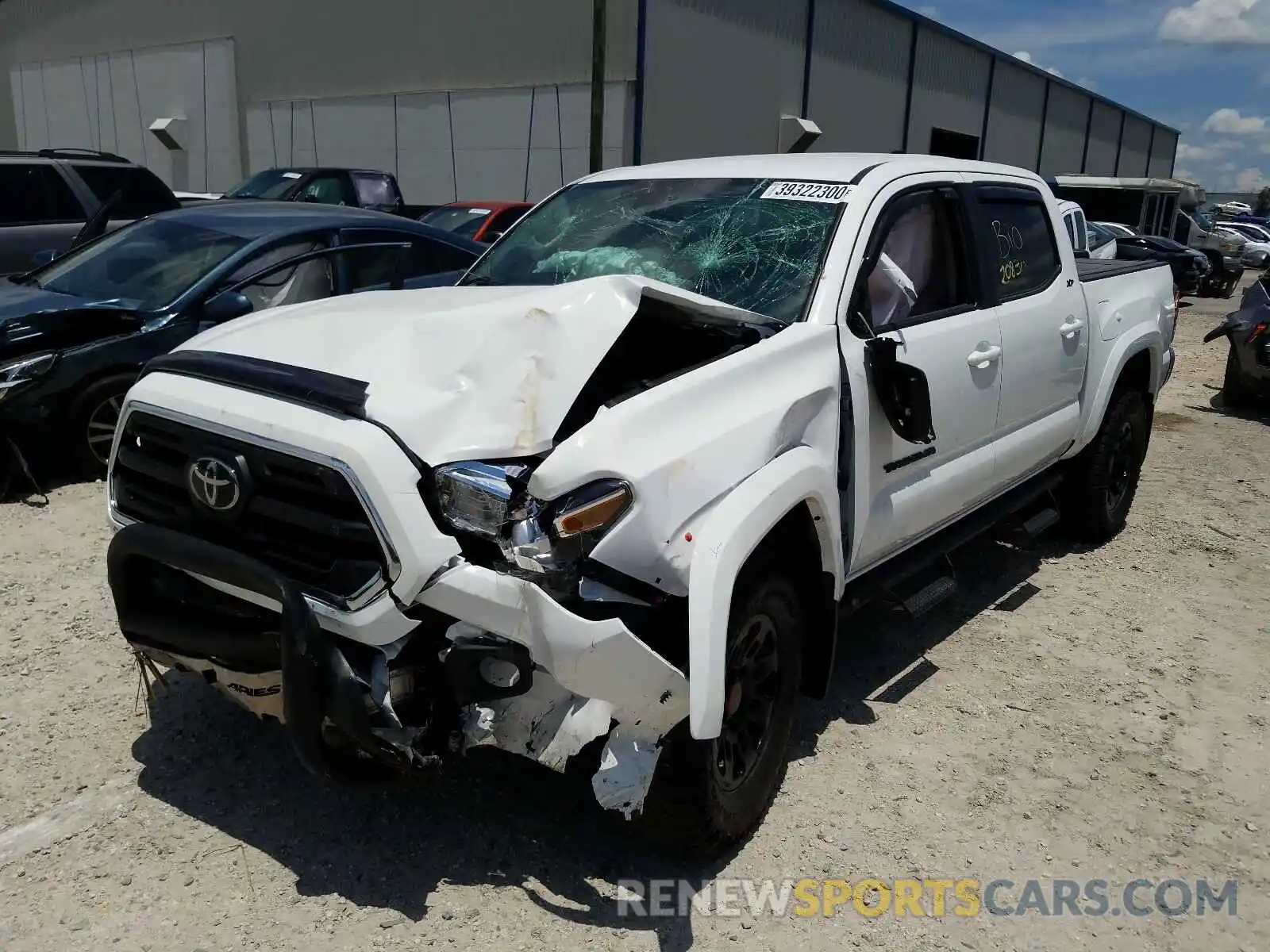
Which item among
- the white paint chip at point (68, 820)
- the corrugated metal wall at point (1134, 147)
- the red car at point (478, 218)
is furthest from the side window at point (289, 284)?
the corrugated metal wall at point (1134, 147)

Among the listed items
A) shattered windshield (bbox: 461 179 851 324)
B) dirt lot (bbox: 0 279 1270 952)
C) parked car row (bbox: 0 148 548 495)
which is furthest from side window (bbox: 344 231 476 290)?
dirt lot (bbox: 0 279 1270 952)

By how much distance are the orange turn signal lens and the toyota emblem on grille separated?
855 mm

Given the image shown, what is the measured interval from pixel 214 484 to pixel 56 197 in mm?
7684

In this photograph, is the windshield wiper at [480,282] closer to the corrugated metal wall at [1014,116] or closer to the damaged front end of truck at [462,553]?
the damaged front end of truck at [462,553]

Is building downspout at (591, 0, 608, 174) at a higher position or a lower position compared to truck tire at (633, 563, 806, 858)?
higher

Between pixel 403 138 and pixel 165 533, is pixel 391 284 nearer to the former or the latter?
pixel 165 533

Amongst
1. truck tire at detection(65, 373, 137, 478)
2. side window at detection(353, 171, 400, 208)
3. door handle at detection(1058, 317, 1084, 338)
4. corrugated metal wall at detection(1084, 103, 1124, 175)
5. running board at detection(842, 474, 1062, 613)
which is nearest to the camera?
running board at detection(842, 474, 1062, 613)

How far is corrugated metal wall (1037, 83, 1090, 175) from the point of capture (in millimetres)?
38906

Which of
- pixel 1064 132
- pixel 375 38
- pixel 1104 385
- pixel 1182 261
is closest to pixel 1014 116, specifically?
pixel 1064 132

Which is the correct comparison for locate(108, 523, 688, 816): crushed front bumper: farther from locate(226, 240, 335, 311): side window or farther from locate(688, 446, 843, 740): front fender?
locate(226, 240, 335, 311): side window

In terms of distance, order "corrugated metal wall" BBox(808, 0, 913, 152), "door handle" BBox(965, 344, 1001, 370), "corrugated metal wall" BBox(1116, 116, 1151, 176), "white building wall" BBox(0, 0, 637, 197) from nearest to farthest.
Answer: "door handle" BBox(965, 344, 1001, 370) < "white building wall" BBox(0, 0, 637, 197) < "corrugated metal wall" BBox(808, 0, 913, 152) < "corrugated metal wall" BBox(1116, 116, 1151, 176)

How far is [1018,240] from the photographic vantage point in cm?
460

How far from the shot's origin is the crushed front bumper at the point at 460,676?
2.40 m

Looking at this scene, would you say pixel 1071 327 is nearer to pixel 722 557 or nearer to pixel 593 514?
pixel 722 557
